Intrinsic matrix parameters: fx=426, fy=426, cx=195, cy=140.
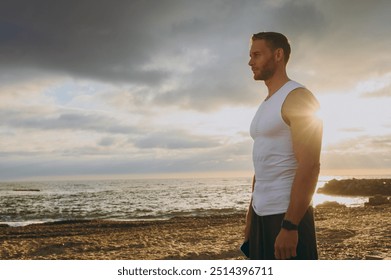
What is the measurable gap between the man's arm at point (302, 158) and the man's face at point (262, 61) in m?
0.25

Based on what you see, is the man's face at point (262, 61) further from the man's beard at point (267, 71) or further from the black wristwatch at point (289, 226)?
the black wristwatch at point (289, 226)

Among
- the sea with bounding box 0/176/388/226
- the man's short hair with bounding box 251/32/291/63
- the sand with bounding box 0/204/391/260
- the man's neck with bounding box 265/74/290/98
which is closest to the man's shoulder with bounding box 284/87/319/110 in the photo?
the man's neck with bounding box 265/74/290/98

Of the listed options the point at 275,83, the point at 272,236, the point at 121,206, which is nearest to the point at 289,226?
the point at 272,236

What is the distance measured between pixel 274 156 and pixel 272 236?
1.24ft

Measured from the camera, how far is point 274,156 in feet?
6.45

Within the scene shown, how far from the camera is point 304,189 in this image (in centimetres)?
181

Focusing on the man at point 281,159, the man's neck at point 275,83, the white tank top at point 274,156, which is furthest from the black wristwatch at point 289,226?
the man's neck at point 275,83

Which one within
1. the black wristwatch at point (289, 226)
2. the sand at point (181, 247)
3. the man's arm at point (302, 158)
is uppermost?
the man's arm at point (302, 158)

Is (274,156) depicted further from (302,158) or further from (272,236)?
(272,236)

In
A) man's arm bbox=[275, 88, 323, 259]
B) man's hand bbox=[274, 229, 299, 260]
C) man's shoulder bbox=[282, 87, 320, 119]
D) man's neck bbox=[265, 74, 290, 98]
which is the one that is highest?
man's neck bbox=[265, 74, 290, 98]

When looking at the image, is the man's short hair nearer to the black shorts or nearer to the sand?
the black shorts

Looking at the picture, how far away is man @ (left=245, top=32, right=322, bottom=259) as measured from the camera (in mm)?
1827

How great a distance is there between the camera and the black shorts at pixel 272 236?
6.31 feet
